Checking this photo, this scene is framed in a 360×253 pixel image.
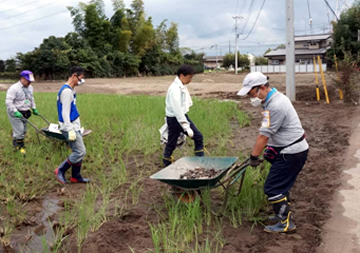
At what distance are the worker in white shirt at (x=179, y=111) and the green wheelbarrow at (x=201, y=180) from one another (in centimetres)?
61

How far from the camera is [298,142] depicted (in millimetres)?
3211

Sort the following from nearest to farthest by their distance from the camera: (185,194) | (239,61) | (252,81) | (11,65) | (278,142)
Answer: (252,81)
(278,142)
(185,194)
(11,65)
(239,61)

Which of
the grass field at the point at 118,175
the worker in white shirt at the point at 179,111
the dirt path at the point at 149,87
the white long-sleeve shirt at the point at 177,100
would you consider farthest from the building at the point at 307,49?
the white long-sleeve shirt at the point at 177,100

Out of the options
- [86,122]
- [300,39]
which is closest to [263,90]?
[86,122]

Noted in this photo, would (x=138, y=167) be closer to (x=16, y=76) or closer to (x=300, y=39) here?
(x=16, y=76)

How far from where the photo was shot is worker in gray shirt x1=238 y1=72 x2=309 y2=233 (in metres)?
3.13

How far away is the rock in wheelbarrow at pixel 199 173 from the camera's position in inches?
151

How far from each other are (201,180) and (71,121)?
Answer: 6.90 ft

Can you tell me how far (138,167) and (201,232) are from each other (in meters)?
2.38

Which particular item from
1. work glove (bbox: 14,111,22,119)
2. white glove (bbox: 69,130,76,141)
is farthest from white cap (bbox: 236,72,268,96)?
work glove (bbox: 14,111,22,119)

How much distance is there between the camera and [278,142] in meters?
3.24

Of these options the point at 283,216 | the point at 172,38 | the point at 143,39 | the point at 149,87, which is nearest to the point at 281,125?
the point at 283,216

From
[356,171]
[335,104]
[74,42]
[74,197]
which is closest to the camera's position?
[74,197]

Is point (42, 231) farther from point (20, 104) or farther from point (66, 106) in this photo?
point (20, 104)
